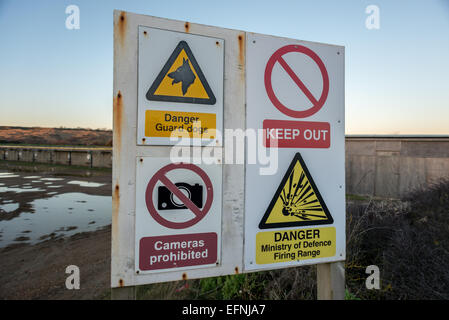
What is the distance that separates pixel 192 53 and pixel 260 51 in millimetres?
434

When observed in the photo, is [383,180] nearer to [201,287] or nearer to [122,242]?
[201,287]

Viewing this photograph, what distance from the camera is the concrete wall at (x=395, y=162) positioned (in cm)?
1328

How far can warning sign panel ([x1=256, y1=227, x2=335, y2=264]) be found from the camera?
5.95 feet

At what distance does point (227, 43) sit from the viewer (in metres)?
1.78

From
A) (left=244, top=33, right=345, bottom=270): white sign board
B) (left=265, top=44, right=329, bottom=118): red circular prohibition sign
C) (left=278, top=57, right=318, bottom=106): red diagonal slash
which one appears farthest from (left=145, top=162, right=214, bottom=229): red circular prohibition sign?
(left=278, top=57, right=318, bottom=106): red diagonal slash

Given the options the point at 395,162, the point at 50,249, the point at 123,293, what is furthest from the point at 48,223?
the point at 395,162

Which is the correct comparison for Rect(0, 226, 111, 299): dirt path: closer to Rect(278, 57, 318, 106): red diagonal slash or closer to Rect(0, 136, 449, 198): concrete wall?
Rect(278, 57, 318, 106): red diagonal slash

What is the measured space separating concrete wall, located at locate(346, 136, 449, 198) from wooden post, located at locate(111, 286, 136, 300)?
12.9 m

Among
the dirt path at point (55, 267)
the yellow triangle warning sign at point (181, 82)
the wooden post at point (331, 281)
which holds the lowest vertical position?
the dirt path at point (55, 267)

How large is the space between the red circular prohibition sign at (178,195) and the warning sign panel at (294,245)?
397 mm

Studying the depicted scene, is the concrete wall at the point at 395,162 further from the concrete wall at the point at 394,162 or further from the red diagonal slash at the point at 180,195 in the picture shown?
the red diagonal slash at the point at 180,195

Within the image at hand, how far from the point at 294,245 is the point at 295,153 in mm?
581

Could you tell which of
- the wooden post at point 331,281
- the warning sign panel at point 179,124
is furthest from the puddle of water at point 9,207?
the wooden post at point 331,281

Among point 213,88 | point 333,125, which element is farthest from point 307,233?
point 213,88
